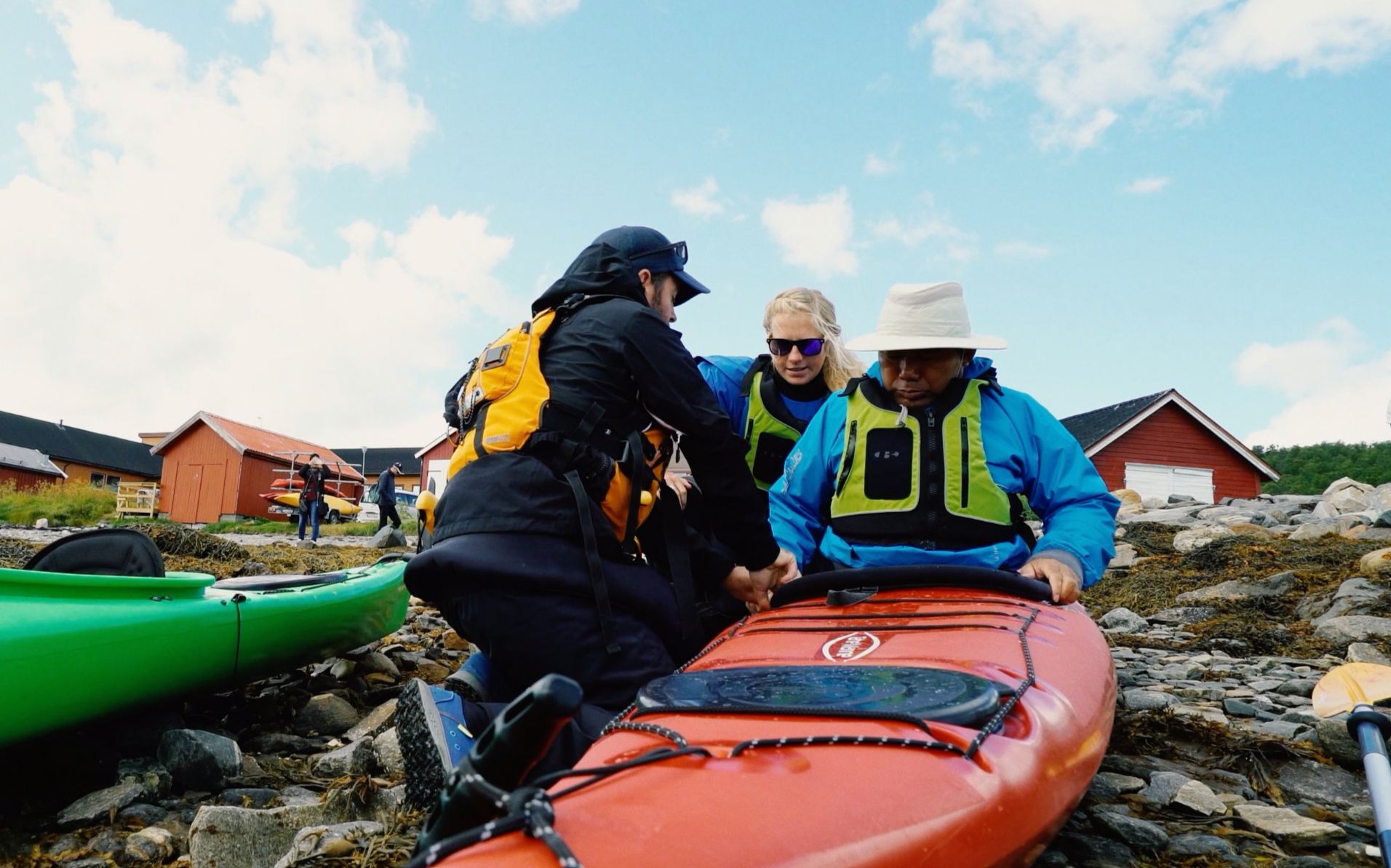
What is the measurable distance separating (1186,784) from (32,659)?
3.39m

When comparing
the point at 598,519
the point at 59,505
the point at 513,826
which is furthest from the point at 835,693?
the point at 59,505

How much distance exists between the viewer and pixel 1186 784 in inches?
105

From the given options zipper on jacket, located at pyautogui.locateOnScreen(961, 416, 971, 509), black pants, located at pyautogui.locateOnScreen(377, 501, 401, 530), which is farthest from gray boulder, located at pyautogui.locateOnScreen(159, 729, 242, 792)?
black pants, located at pyautogui.locateOnScreen(377, 501, 401, 530)

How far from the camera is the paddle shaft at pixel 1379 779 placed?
6.61 ft

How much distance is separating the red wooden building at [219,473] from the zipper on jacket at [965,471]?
36372mm

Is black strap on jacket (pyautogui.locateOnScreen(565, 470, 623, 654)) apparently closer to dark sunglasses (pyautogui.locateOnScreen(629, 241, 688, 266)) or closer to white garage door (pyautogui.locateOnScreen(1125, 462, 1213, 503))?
dark sunglasses (pyautogui.locateOnScreen(629, 241, 688, 266))

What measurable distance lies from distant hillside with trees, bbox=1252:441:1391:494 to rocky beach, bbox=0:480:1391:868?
34.1 meters

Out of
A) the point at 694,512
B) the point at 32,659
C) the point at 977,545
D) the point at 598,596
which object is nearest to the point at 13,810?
the point at 32,659

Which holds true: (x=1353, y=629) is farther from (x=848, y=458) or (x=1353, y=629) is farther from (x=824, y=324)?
(x=848, y=458)

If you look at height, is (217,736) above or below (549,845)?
below

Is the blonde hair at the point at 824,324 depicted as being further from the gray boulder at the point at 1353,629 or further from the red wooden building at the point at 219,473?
the red wooden building at the point at 219,473

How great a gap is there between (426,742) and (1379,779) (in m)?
2.32

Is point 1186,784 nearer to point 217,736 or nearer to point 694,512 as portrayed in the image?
point 694,512

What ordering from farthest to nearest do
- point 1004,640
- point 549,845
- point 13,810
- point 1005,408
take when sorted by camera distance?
point 1005,408, point 13,810, point 1004,640, point 549,845
